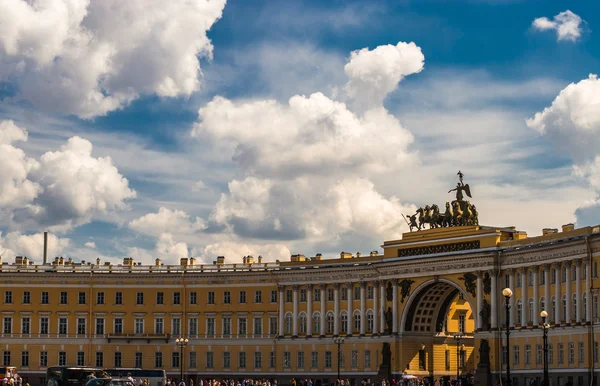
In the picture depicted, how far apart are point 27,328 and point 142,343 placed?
12064 mm

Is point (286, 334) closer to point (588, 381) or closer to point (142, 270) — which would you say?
point (142, 270)

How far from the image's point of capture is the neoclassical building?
9206 centimetres

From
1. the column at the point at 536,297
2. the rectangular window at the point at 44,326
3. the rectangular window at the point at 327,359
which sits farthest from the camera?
the rectangular window at the point at 44,326

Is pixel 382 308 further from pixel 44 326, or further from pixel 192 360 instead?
pixel 44 326

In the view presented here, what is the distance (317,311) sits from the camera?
111m

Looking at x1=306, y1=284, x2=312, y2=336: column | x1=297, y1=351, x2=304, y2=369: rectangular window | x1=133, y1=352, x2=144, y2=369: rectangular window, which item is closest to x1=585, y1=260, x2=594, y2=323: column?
x1=306, y1=284, x2=312, y2=336: column

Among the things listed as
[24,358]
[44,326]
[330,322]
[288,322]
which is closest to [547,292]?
[330,322]

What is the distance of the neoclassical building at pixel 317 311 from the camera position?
302 feet

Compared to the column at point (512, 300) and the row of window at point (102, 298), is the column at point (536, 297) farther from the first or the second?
the row of window at point (102, 298)

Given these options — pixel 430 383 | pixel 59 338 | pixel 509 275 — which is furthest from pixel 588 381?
pixel 59 338

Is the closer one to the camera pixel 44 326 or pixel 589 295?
pixel 589 295

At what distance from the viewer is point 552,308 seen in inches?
3501

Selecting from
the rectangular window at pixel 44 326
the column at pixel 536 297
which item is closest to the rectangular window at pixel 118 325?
the rectangular window at pixel 44 326

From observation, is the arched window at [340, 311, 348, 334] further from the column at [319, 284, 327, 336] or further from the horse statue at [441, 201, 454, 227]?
the horse statue at [441, 201, 454, 227]
